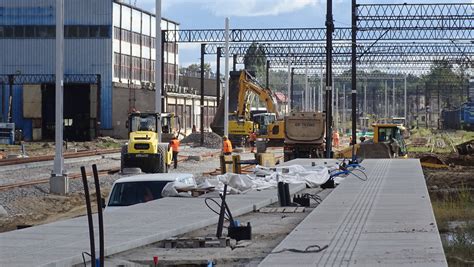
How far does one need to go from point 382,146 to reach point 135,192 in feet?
100

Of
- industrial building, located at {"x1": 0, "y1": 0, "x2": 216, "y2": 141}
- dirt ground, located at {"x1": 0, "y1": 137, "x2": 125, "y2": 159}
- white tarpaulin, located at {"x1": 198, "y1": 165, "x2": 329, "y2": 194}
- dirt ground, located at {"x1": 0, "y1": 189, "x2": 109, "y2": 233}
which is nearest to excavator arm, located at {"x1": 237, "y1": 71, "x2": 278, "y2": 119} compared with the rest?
dirt ground, located at {"x1": 0, "y1": 137, "x2": 125, "y2": 159}

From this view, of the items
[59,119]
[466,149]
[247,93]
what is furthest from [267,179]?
[247,93]

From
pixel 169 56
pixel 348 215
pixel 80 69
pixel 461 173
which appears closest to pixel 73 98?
pixel 80 69

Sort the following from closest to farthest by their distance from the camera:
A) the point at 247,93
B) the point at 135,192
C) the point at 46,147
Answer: the point at 135,192 < the point at 46,147 < the point at 247,93

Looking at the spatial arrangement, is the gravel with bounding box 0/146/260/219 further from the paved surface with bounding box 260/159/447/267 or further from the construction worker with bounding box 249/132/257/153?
the construction worker with bounding box 249/132/257/153

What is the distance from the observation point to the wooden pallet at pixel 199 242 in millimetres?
14924

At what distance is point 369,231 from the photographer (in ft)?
51.9

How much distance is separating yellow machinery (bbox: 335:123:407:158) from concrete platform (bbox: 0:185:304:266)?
28.8 metres

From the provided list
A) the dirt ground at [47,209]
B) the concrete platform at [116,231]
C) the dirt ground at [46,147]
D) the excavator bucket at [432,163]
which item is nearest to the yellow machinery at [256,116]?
the dirt ground at [46,147]

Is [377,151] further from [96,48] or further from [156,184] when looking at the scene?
[96,48]

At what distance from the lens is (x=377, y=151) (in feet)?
168

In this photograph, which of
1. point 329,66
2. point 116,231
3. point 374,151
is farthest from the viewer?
point 374,151

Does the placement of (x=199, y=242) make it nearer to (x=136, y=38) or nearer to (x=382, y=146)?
(x=382, y=146)

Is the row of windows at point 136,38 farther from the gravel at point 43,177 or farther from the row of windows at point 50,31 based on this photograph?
the gravel at point 43,177
